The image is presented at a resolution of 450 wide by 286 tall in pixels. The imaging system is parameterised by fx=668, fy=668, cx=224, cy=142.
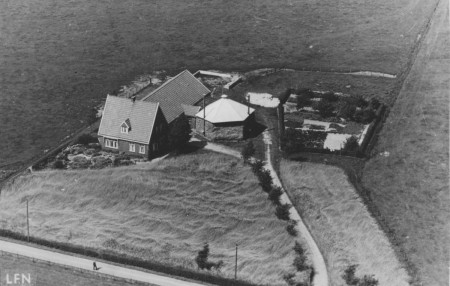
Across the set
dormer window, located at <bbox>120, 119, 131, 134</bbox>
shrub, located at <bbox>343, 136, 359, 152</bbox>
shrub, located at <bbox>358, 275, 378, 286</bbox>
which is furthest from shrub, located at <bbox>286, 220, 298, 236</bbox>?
dormer window, located at <bbox>120, 119, 131, 134</bbox>

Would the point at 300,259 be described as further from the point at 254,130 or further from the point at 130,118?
the point at 130,118

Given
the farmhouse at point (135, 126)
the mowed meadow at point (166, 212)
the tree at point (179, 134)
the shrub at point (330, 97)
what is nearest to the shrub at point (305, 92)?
the shrub at point (330, 97)

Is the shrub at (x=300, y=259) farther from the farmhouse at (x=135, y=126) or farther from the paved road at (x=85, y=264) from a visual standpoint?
the farmhouse at (x=135, y=126)

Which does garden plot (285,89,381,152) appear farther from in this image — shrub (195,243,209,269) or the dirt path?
shrub (195,243,209,269)

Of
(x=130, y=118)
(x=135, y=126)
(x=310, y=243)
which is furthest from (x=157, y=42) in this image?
(x=310, y=243)

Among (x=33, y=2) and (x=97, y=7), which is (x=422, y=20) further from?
(x=33, y=2)

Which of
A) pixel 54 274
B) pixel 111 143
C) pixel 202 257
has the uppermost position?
pixel 111 143

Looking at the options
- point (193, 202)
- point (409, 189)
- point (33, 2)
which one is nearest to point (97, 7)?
point (33, 2)
